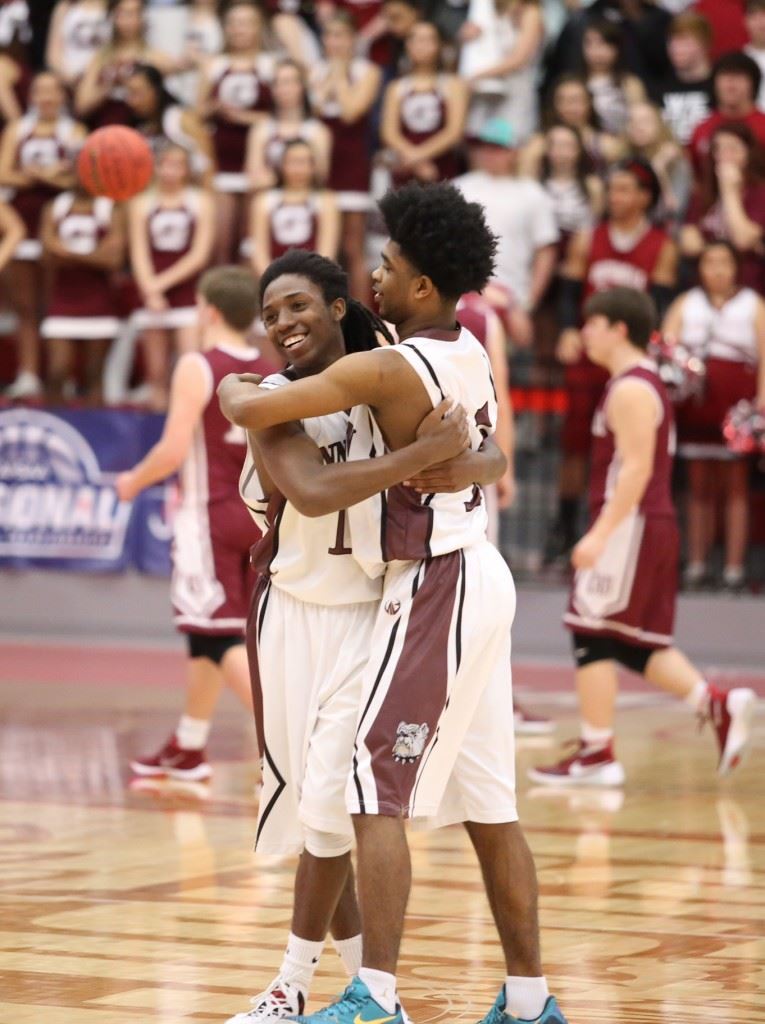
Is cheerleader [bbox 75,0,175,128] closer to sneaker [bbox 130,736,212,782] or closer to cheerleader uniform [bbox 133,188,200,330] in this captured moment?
cheerleader uniform [bbox 133,188,200,330]

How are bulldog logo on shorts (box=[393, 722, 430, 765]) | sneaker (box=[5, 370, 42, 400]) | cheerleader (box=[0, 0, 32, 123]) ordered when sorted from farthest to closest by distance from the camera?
cheerleader (box=[0, 0, 32, 123])
sneaker (box=[5, 370, 42, 400])
bulldog logo on shorts (box=[393, 722, 430, 765])

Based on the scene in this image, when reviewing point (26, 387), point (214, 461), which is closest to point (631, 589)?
point (214, 461)

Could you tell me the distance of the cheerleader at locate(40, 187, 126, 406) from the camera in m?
14.7

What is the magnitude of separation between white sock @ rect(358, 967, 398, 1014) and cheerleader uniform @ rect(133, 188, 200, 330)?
414 inches

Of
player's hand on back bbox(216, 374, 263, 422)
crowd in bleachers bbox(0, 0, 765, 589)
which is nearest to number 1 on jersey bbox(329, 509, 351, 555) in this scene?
player's hand on back bbox(216, 374, 263, 422)

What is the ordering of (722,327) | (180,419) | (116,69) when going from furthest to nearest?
(116,69)
(722,327)
(180,419)

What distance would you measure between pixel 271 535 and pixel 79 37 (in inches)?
471

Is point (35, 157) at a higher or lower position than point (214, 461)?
higher

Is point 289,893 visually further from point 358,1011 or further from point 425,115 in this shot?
point 425,115

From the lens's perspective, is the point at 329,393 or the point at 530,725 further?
the point at 530,725

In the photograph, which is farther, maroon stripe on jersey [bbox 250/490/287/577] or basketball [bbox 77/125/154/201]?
basketball [bbox 77/125/154/201]

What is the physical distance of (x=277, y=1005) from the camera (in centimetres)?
447

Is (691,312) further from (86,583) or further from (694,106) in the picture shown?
(86,583)

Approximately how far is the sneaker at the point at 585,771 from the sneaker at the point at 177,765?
145cm
